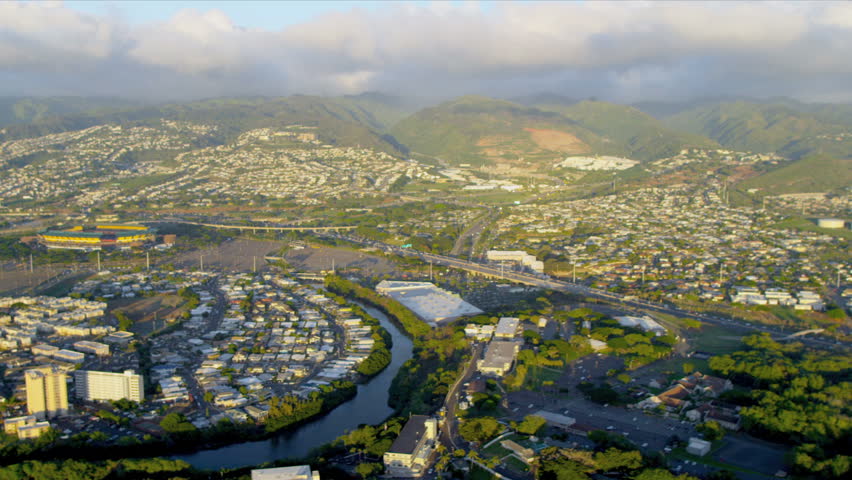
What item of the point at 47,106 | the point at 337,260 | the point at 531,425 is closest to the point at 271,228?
the point at 337,260

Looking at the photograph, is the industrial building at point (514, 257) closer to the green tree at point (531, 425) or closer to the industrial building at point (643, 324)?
the industrial building at point (643, 324)

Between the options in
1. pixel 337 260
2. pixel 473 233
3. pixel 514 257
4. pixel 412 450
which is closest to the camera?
pixel 412 450

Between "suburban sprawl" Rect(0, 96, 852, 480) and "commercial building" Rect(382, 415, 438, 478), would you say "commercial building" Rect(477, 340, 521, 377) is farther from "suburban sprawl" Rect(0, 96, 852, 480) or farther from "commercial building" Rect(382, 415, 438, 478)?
"commercial building" Rect(382, 415, 438, 478)

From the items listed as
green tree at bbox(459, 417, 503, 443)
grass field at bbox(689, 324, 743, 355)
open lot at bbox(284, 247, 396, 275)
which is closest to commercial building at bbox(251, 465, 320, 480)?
green tree at bbox(459, 417, 503, 443)

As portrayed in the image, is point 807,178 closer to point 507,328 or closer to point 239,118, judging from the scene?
point 507,328

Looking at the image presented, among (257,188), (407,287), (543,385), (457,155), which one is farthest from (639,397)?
(457,155)

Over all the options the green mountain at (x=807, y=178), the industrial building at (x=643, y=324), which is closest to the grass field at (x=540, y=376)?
the industrial building at (x=643, y=324)
